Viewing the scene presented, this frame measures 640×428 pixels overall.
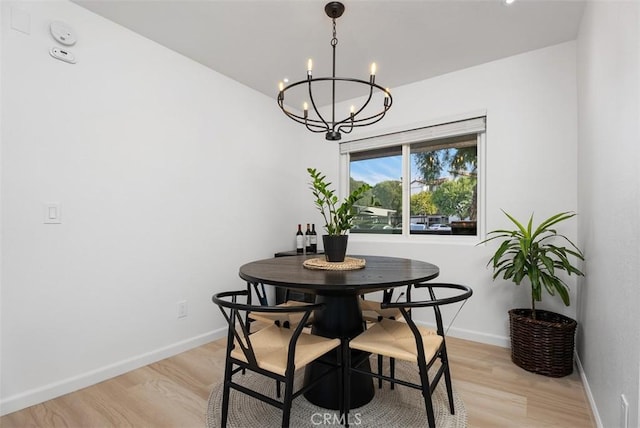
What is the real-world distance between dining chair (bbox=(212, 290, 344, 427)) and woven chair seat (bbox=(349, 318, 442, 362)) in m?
0.15

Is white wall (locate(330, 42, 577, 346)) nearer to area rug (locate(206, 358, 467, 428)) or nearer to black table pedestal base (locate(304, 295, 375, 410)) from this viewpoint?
area rug (locate(206, 358, 467, 428))

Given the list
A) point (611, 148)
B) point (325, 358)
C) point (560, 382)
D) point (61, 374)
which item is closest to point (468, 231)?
point (560, 382)

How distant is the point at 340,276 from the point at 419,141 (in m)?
2.03

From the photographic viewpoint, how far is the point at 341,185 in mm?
3664

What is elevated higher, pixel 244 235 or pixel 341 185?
pixel 341 185

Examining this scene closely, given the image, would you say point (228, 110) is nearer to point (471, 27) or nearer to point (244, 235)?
point (244, 235)

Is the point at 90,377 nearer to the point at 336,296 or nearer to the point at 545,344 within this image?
the point at 336,296

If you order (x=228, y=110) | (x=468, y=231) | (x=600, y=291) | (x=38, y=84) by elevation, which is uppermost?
(x=228, y=110)

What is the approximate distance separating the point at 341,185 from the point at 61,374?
2.81 metres

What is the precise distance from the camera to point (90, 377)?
6.65ft

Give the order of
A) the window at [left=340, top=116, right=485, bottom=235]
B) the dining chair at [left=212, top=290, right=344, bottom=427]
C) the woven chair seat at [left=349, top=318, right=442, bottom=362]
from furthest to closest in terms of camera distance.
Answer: the window at [left=340, top=116, right=485, bottom=235], the woven chair seat at [left=349, top=318, right=442, bottom=362], the dining chair at [left=212, top=290, right=344, bottom=427]

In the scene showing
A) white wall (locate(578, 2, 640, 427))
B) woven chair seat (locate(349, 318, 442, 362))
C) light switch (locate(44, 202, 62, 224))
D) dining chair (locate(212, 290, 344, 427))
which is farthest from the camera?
light switch (locate(44, 202, 62, 224))

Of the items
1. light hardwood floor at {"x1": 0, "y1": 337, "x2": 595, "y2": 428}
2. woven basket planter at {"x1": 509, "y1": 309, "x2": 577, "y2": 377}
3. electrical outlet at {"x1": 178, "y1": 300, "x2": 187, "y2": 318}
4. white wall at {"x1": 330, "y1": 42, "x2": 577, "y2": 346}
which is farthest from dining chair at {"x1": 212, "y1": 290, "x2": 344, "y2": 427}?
white wall at {"x1": 330, "y1": 42, "x2": 577, "y2": 346}

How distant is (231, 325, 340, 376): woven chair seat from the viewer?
1.38 m
